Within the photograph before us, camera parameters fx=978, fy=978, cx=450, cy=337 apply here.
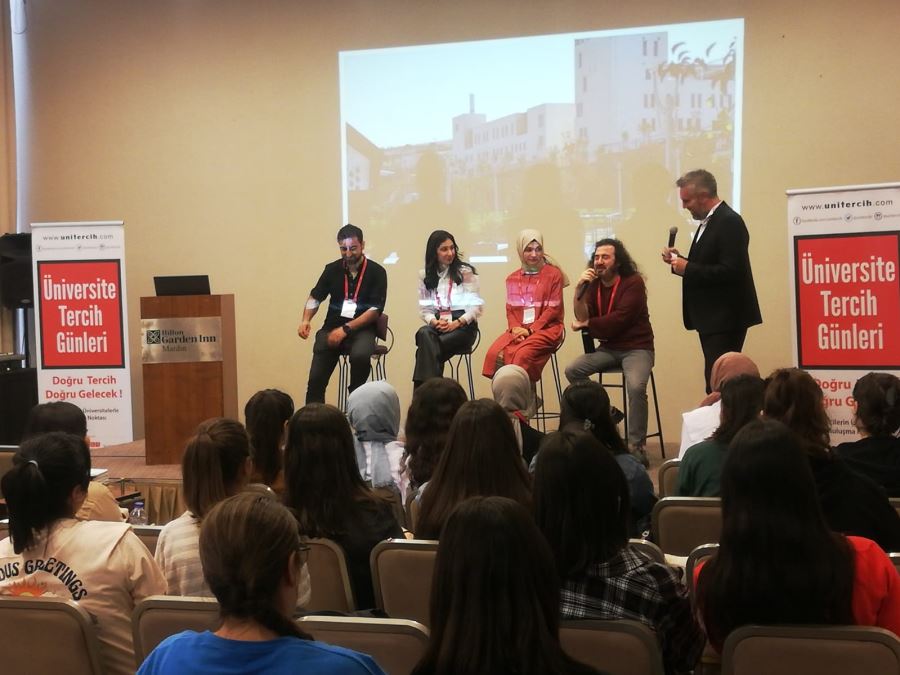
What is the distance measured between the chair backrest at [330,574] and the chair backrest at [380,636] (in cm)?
71

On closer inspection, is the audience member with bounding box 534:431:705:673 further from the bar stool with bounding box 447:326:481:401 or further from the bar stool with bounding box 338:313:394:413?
the bar stool with bounding box 447:326:481:401

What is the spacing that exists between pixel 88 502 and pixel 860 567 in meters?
2.09

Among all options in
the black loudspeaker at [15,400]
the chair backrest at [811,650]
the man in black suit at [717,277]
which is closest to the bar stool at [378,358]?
the man in black suit at [717,277]

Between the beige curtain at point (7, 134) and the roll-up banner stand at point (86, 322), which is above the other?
the beige curtain at point (7, 134)

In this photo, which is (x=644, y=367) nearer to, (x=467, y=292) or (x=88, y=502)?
(x=467, y=292)

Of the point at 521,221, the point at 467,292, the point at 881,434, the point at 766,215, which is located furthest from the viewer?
the point at 521,221

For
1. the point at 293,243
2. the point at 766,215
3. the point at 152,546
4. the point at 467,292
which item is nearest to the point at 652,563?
the point at 152,546

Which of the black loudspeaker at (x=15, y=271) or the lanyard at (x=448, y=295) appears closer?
the lanyard at (x=448, y=295)

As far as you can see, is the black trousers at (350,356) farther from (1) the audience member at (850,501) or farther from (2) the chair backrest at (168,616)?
(2) the chair backrest at (168,616)

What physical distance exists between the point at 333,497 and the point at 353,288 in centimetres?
390

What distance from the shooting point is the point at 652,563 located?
6.30 feet

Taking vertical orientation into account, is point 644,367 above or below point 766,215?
below

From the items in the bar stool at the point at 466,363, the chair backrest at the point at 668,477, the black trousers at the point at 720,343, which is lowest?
the chair backrest at the point at 668,477

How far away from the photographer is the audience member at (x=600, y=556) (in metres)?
1.88
